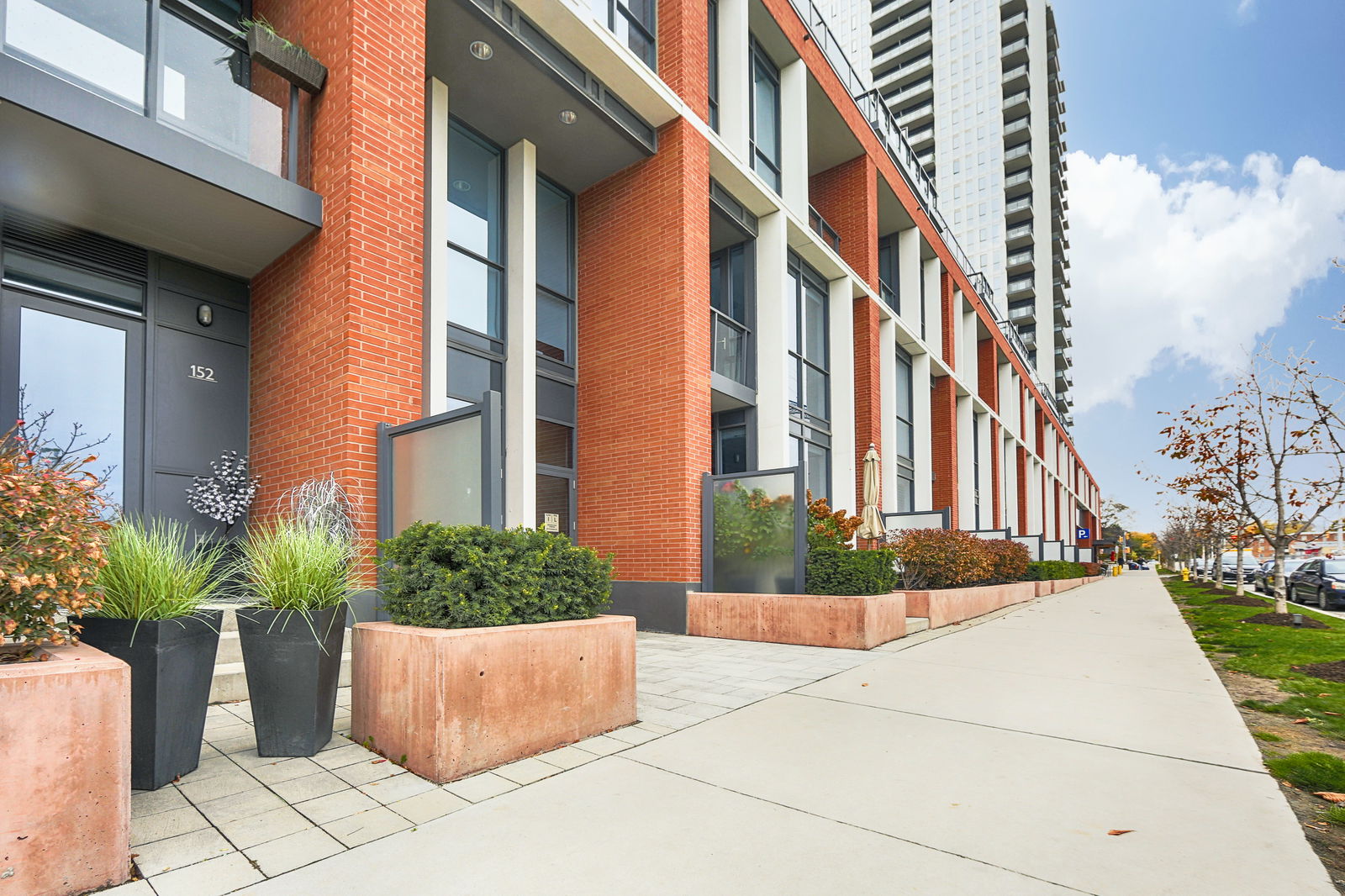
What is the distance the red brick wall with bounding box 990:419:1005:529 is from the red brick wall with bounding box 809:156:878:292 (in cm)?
1585

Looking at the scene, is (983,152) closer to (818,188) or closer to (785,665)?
(818,188)

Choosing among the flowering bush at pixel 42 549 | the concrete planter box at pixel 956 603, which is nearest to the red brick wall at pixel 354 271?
the flowering bush at pixel 42 549

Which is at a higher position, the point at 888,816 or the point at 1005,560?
the point at 888,816

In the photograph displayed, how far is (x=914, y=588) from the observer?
13.3m

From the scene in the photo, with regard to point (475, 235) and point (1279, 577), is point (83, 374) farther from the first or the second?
point (1279, 577)

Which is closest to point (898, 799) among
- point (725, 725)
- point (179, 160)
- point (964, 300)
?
point (725, 725)

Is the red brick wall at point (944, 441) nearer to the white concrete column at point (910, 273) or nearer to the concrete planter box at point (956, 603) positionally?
the white concrete column at point (910, 273)

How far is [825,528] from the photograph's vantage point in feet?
36.3

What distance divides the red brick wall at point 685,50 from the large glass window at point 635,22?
0.15 m

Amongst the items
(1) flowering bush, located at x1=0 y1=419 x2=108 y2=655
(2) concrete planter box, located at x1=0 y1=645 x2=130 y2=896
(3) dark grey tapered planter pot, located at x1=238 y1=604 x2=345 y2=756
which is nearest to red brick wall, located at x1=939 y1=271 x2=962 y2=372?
(3) dark grey tapered planter pot, located at x1=238 y1=604 x2=345 y2=756

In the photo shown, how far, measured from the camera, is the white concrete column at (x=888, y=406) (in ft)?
62.4

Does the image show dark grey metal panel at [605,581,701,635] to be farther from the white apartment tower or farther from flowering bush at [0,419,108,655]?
the white apartment tower

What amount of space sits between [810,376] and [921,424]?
25.4 feet

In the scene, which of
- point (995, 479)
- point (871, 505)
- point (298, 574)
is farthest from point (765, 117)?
point (995, 479)
